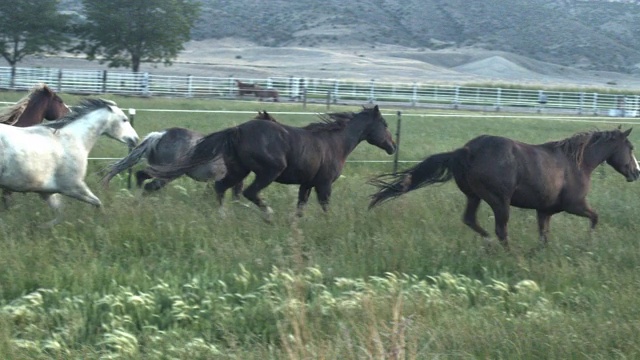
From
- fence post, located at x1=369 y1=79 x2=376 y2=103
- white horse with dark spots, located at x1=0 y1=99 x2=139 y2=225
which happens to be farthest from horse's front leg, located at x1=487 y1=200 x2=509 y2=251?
fence post, located at x1=369 y1=79 x2=376 y2=103

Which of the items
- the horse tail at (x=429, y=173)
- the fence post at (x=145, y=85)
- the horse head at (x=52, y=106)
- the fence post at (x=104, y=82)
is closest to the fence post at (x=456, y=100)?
the fence post at (x=145, y=85)

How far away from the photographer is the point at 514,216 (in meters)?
10.9

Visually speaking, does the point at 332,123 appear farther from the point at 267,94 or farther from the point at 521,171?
the point at 267,94

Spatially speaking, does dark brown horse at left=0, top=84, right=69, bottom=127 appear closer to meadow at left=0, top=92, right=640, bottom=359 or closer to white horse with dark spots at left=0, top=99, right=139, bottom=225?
meadow at left=0, top=92, right=640, bottom=359

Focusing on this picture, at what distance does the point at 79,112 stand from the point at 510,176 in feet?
15.5

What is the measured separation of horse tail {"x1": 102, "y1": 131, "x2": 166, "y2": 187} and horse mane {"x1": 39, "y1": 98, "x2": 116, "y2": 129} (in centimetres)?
97

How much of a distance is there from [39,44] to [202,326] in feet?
132

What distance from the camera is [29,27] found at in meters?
43.1

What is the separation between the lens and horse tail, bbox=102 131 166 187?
1059cm

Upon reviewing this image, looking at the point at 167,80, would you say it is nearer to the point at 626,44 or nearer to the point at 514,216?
the point at 514,216

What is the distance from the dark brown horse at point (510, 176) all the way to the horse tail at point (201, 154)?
5.98ft

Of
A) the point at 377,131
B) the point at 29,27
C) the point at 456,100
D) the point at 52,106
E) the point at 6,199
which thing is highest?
the point at 52,106

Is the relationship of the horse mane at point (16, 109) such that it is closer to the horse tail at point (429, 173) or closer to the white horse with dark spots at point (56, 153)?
the white horse with dark spots at point (56, 153)

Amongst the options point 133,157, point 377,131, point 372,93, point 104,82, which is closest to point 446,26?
point 372,93
